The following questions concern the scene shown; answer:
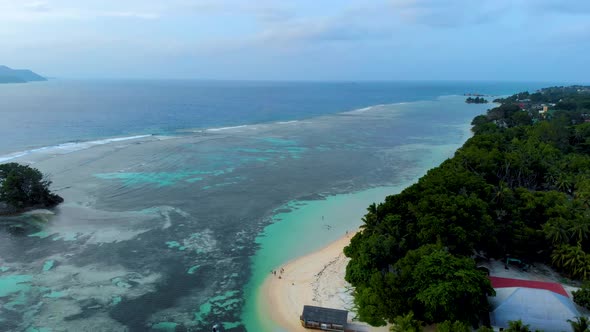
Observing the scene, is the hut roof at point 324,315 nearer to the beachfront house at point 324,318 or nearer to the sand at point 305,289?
the beachfront house at point 324,318

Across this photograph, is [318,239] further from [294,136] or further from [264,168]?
[294,136]

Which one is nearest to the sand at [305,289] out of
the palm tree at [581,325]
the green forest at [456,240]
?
the green forest at [456,240]

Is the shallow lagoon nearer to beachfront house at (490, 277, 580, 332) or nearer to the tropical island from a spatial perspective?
the tropical island

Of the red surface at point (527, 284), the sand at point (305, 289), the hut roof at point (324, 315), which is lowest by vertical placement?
the sand at point (305, 289)

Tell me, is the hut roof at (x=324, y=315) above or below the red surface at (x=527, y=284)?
below

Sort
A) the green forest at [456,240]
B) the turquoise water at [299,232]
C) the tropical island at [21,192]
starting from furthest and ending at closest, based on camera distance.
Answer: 1. the tropical island at [21,192]
2. the turquoise water at [299,232]
3. the green forest at [456,240]

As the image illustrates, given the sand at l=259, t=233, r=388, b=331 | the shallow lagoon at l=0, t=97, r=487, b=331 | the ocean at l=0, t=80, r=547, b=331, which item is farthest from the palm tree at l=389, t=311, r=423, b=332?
the shallow lagoon at l=0, t=97, r=487, b=331

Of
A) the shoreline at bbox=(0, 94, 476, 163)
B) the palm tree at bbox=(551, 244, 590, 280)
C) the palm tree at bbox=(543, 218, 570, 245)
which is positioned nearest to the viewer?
the palm tree at bbox=(551, 244, 590, 280)
